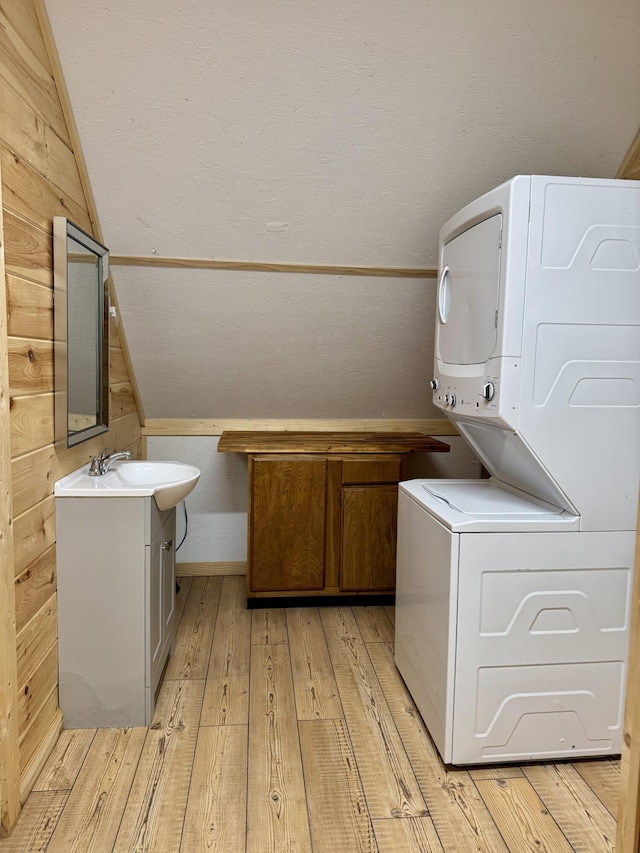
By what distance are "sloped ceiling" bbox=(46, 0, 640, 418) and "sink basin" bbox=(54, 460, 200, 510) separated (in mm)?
726

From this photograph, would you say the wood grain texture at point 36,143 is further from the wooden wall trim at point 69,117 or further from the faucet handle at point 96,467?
the faucet handle at point 96,467

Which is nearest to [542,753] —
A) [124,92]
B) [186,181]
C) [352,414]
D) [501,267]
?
[501,267]

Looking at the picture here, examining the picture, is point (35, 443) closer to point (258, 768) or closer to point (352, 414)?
point (258, 768)

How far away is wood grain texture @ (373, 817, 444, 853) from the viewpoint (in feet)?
5.37

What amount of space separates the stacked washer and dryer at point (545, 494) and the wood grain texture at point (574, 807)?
6 centimetres

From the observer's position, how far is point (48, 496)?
2041mm

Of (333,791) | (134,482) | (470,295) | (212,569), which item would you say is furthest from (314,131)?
(212,569)

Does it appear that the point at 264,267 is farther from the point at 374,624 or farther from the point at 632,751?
the point at 632,751

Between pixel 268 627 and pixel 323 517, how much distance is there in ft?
1.96

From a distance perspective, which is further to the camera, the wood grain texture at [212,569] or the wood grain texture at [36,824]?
the wood grain texture at [212,569]

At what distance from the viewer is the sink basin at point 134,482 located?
212 cm

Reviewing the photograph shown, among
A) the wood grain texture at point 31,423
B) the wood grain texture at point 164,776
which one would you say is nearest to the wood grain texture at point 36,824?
the wood grain texture at point 164,776

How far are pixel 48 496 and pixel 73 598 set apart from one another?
376 mm

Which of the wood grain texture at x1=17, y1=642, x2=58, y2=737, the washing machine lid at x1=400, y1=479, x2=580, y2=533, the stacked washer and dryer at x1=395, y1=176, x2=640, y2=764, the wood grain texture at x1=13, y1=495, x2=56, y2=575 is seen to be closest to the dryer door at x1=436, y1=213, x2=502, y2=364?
the stacked washer and dryer at x1=395, y1=176, x2=640, y2=764
